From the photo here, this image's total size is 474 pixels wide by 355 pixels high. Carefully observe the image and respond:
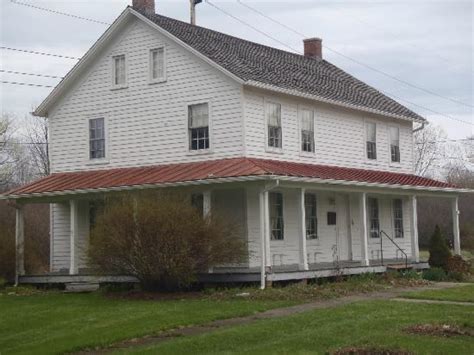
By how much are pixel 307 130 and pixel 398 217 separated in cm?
697

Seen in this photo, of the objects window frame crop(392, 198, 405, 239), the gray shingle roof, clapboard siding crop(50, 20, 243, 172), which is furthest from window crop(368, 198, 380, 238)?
clapboard siding crop(50, 20, 243, 172)

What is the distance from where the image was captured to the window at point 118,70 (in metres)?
26.0

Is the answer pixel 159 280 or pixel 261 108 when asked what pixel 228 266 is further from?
pixel 261 108

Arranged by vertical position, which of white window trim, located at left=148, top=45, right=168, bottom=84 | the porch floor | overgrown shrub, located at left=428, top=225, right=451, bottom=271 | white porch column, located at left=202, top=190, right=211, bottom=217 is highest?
white window trim, located at left=148, top=45, right=168, bottom=84

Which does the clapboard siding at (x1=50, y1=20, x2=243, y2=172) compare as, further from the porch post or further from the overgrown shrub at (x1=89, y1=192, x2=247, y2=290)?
the overgrown shrub at (x1=89, y1=192, x2=247, y2=290)

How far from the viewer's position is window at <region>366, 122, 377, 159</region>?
1142 inches

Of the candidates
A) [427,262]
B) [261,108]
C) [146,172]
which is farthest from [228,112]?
[427,262]

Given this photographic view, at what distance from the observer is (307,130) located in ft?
83.9

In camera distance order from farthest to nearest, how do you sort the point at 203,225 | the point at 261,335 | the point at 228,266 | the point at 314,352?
1. the point at 228,266
2. the point at 203,225
3. the point at 261,335
4. the point at 314,352

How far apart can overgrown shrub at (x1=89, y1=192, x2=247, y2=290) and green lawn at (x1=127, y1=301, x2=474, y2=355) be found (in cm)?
459

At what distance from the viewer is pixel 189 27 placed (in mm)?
27062

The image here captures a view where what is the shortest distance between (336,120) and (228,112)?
5.54 metres

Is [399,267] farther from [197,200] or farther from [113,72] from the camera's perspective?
[113,72]

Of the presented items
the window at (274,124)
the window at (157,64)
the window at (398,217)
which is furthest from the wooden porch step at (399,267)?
the window at (157,64)
